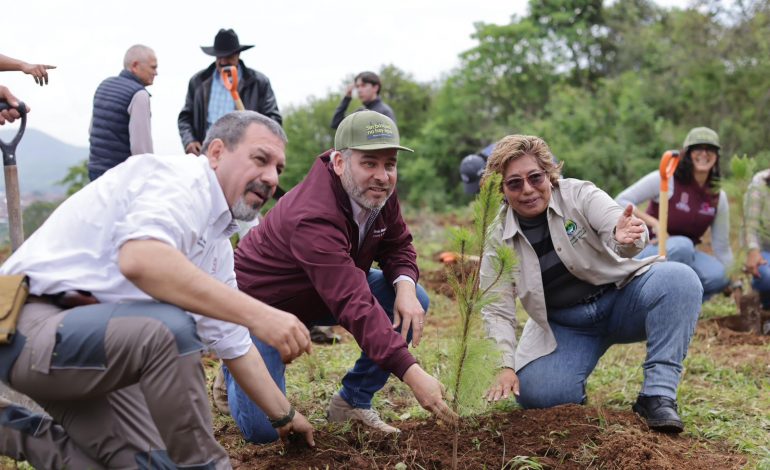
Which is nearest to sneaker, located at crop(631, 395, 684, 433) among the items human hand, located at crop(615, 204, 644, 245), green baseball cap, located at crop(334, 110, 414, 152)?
human hand, located at crop(615, 204, 644, 245)

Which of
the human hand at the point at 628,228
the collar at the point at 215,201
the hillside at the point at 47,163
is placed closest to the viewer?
the collar at the point at 215,201

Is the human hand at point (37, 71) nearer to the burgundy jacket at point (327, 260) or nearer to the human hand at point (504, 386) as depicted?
the burgundy jacket at point (327, 260)

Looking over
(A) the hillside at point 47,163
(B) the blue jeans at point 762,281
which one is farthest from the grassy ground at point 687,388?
(A) the hillside at point 47,163

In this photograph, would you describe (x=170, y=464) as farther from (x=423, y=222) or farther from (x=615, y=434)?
(x=423, y=222)

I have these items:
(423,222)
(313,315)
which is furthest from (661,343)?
(423,222)

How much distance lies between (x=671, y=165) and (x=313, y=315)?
3.49 meters

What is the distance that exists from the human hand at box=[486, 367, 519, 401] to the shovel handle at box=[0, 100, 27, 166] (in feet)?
8.23

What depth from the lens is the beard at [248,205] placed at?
8.24 ft

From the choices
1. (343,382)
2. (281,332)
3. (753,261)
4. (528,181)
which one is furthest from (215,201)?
(753,261)

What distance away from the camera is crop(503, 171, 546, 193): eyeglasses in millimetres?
3486

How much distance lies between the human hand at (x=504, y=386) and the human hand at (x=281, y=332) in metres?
1.47

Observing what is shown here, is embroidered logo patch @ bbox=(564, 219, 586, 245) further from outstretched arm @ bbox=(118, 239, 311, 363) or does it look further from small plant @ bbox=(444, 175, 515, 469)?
outstretched arm @ bbox=(118, 239, 311, 363)

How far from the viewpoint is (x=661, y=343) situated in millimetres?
3494

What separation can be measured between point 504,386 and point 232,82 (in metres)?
3.48
